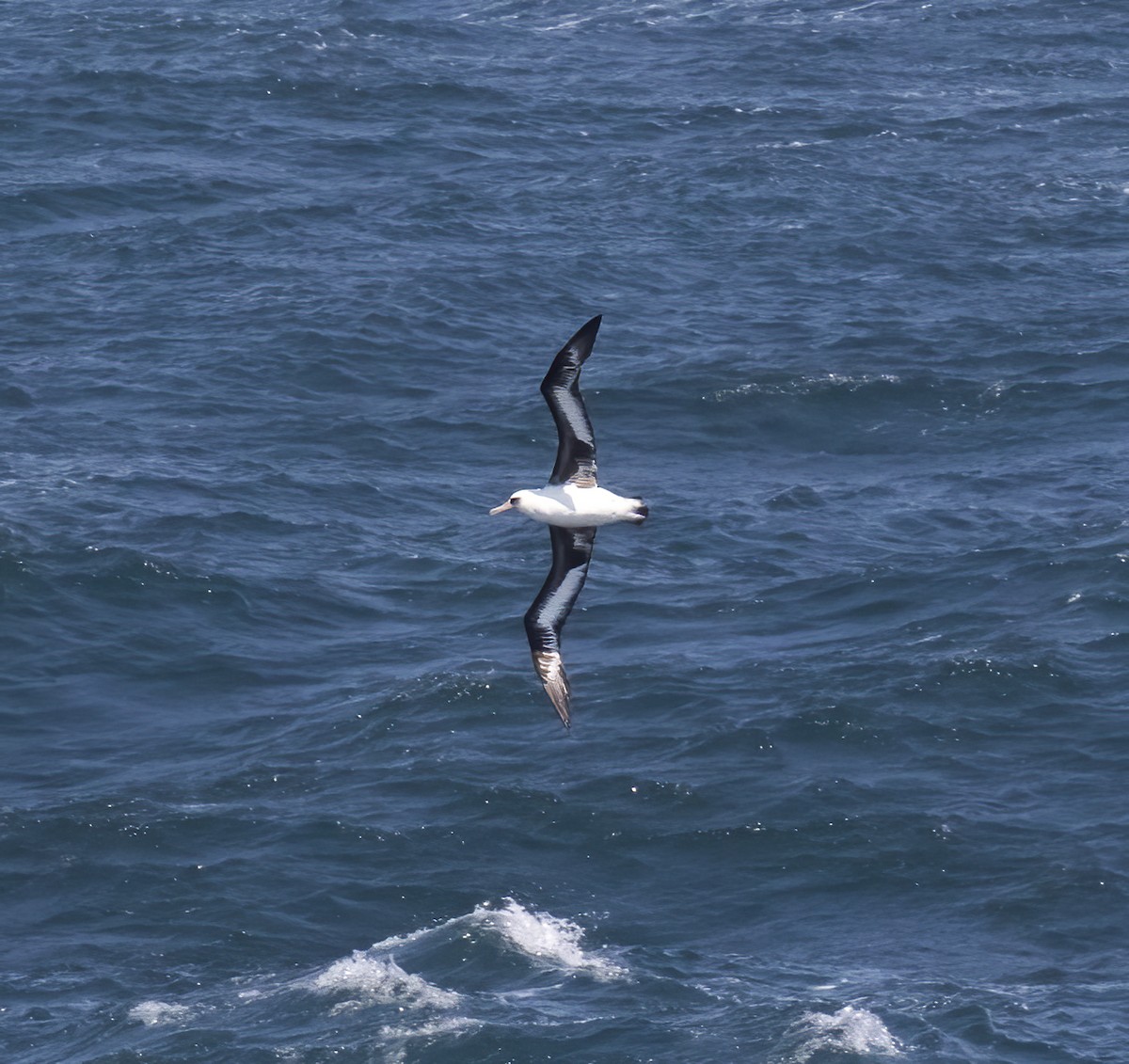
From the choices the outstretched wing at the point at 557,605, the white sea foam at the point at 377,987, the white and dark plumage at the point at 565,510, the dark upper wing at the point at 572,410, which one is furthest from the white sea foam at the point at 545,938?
the dark upper wing at the point at 572,410

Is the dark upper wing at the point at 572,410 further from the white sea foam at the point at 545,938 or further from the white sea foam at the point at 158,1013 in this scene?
the white sea foam at the point at 158,1013

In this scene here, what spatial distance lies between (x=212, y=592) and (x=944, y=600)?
2089 centimetres

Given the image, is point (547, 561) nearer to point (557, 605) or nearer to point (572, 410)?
point (557, 605)

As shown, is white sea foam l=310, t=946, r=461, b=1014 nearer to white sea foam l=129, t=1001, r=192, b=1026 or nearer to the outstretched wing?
white sea foam l=129, t=1001, r=192, b=1026

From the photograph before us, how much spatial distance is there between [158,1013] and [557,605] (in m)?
15.9

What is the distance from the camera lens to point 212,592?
64.1 m

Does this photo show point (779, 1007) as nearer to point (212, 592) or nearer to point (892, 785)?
point (892, 785)

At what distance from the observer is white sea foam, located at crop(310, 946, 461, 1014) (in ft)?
163

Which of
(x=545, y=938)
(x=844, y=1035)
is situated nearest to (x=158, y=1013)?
(x=545, y=938)

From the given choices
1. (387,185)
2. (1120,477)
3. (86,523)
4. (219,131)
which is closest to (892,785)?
(1120,477)

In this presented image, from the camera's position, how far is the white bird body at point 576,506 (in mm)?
38469

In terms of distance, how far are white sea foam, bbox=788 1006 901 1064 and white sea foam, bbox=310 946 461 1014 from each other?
25.7 feet

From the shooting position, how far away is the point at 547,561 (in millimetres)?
65938

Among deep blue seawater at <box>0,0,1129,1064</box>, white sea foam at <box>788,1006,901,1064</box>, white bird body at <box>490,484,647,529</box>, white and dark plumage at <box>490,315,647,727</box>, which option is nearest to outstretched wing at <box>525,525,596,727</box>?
white and dark plumage at <box>490,315,647,727</box>
